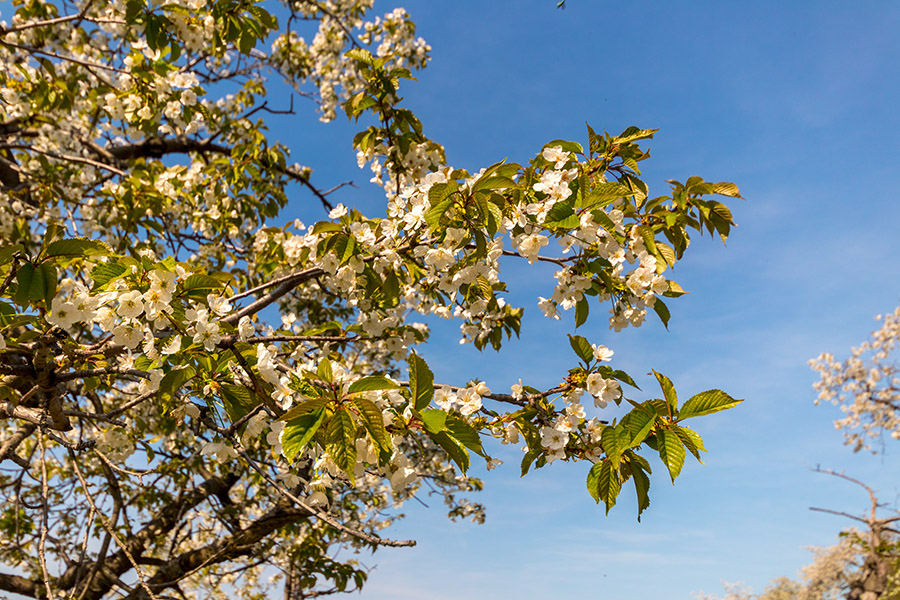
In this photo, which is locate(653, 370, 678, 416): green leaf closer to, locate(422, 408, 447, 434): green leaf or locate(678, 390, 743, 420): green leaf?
locate(678, 390, 743, 420): green leaf

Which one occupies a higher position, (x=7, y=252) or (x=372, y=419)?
(x=7, y=252)

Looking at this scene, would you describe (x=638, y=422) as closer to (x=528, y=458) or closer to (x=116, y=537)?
(x=528, y=458)

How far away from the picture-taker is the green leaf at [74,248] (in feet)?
4.91

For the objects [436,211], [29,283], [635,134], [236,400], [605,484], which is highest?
[635,134]

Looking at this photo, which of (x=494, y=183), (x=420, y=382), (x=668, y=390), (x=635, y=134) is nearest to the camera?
(x=420, y=382)

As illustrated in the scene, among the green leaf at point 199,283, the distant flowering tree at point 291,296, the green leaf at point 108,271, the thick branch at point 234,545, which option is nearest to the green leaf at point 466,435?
the distant flowering tree at point 291,296

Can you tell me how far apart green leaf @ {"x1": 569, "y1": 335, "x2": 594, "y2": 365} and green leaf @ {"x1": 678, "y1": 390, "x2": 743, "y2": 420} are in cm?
40

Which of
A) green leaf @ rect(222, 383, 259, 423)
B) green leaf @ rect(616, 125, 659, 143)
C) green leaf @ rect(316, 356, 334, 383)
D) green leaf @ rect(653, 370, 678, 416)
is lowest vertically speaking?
green leaf @ rect(653, 370, 678, 416)

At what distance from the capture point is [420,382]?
4.65 feet

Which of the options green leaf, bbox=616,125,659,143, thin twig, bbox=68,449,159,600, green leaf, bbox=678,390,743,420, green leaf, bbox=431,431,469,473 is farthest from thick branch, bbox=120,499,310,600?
green leaf, bbox=616,125,659,143

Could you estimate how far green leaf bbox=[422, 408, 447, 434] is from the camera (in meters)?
1.35

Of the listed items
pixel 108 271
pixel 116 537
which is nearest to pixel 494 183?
pixel 108 271

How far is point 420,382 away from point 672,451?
72 centimetres

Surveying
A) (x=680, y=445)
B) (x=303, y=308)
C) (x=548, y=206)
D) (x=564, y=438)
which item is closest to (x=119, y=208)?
(x=303, y=308)
